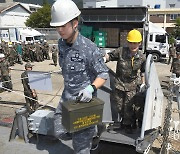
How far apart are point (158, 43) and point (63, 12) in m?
13.5

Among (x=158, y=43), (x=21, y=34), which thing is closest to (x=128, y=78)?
(x=158, y=43)

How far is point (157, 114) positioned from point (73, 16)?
164cm

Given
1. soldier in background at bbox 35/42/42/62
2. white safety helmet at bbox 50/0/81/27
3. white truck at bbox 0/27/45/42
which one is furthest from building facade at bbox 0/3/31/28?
white safety helmet at bbox 50/0/81/27

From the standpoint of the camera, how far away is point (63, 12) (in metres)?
2.15

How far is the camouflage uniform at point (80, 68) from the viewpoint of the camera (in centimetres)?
232

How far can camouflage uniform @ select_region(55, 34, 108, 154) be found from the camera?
2.32 metres

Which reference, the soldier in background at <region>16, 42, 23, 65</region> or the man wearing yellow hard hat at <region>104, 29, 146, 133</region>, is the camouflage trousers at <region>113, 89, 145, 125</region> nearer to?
the man wearing yellow hard hat at <region>104, 29, 146, 133</region>

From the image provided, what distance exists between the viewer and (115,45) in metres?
16.3

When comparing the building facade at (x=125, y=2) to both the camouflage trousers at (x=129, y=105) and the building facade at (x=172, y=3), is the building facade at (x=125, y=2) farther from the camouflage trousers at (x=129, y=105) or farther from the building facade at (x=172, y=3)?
the camouflage trousers at (x=129, y=105)

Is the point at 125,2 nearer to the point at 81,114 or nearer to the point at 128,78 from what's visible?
the point at 128,78

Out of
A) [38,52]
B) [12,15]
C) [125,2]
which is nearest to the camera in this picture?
[38,52]

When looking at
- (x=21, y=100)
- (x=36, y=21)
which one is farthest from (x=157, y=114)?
(x=36, y=21)

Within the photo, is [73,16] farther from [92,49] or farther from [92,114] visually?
[92,114]

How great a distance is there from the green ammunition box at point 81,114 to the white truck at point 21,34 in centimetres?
2039
